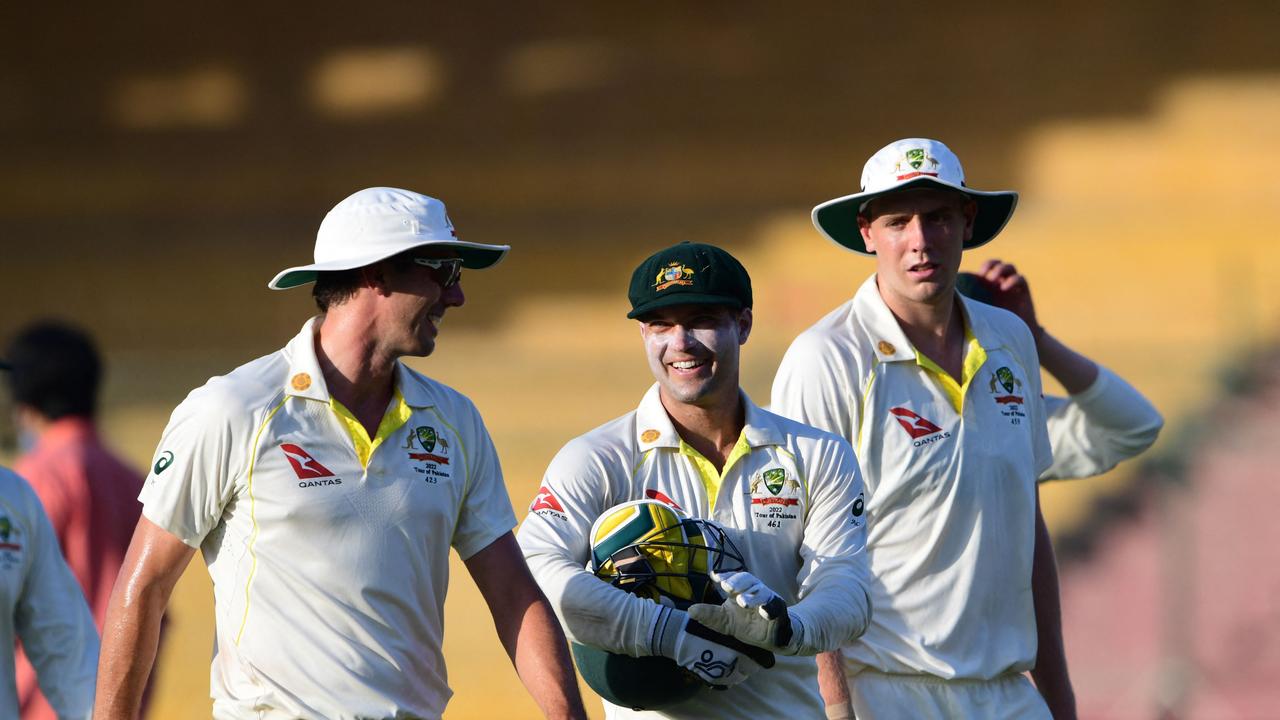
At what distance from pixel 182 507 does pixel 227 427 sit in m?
0.19

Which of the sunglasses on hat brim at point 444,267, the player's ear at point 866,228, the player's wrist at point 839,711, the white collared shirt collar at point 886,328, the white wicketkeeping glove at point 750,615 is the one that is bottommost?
the player's wrist at point 839,711

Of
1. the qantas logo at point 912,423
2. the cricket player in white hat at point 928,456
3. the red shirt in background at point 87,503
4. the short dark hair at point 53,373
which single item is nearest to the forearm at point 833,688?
the cricket player in white hat at point 928,456

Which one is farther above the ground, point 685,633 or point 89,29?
point 89,29

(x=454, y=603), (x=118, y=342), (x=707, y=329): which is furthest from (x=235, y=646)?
(x=118, y=342)

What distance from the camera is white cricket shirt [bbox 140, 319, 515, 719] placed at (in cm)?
373

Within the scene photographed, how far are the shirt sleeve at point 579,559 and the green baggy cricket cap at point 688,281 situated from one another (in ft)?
1.24

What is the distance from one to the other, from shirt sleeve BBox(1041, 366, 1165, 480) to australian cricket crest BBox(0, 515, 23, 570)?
324 cm

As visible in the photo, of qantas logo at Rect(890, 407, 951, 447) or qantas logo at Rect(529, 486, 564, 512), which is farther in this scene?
qantas logo at Rect(890, 407, 951, 447)

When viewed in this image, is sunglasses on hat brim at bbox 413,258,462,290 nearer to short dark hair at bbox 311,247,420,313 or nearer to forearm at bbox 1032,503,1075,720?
short dark hair at bbox 311,247,420,313

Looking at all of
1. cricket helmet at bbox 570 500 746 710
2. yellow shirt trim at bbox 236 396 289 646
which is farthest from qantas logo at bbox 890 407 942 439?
yellow shirt trim at bbox 236 396 289 646

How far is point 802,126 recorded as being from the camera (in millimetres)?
10000

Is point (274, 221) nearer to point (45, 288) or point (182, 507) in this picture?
point (45, 288)

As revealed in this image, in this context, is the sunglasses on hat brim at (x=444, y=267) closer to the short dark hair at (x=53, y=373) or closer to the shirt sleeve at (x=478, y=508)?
the shirt sleeve at (x=478, y=508)

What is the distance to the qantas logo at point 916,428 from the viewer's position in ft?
15.6
